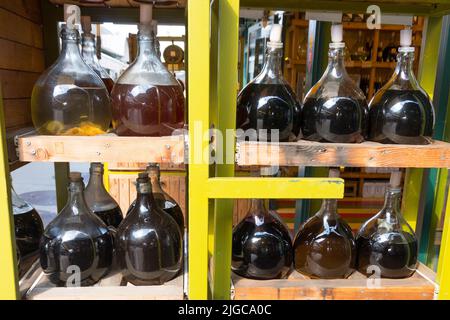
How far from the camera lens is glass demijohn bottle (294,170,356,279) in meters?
0.95

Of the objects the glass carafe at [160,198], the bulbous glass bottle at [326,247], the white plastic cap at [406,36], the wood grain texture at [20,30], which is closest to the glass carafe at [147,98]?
the glass carafe at [160,198]

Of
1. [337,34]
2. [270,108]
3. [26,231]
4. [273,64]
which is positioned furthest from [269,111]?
[26,231]

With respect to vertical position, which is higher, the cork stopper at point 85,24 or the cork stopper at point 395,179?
the cork stopper at point 85,24

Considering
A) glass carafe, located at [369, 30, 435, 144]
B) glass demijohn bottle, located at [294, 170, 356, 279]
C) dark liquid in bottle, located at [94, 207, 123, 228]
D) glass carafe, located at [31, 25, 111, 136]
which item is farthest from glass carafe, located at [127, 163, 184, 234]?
glass carafe, located at [369, 30, 435, 144]

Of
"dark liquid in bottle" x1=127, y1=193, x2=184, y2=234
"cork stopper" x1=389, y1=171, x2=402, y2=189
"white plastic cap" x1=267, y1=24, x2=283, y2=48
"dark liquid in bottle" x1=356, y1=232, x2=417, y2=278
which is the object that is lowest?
"dark liquid in bottle" x1=356, y1=232, x2=417, y2=278

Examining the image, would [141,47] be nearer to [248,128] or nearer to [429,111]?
[248,128]

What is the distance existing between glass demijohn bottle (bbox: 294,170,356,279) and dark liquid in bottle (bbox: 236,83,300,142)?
19 centimetres

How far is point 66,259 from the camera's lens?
87 centimetres

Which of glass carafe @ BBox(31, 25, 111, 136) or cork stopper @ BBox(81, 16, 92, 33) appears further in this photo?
cork stopper @ BBox(81, 16, 92, 33)

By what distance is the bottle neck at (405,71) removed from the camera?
918mm

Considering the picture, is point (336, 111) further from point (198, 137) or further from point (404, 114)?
point (198, 137)

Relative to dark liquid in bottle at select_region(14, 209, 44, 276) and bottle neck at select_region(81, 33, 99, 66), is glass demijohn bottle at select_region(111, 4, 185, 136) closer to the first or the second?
bottle neck at select_region(81, 33, 99, 66)

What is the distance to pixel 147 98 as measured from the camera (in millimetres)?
795

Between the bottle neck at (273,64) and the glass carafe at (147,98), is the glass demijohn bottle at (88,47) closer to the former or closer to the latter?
the glass carafe at (147,98)
